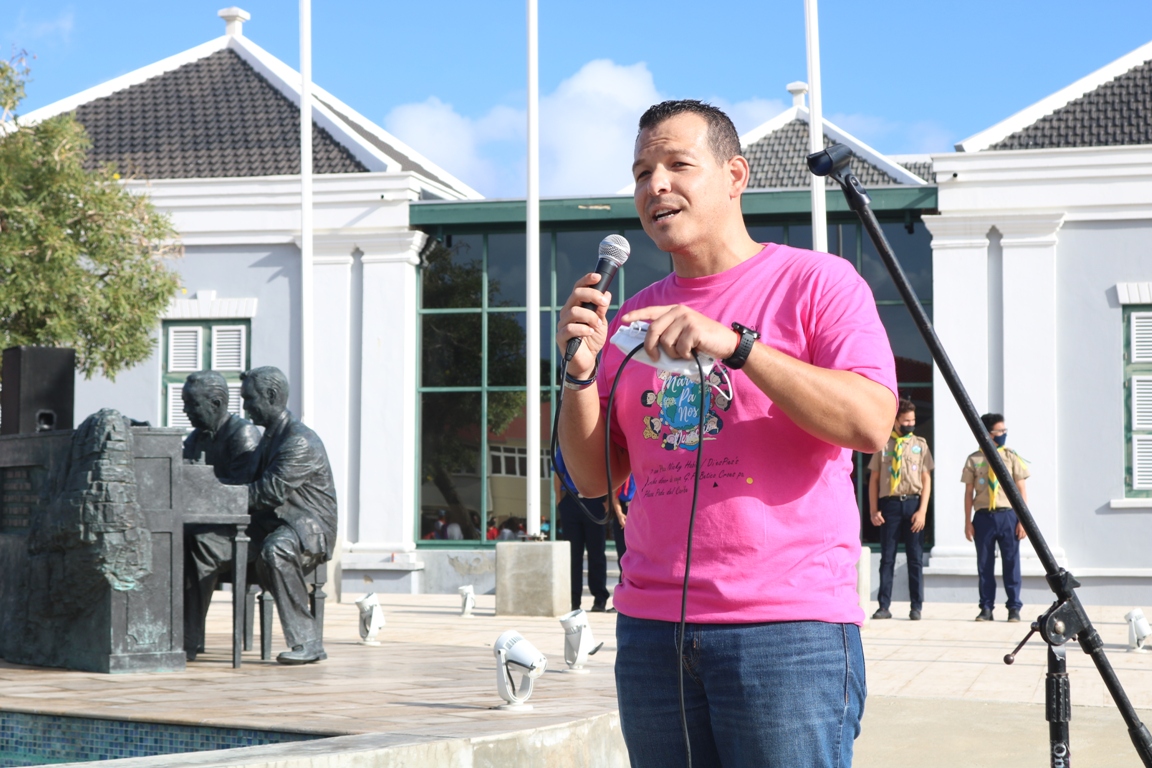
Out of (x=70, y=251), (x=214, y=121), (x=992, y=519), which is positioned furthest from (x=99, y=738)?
(x=214, y=121)

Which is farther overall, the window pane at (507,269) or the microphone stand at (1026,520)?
the window pane at (507,269)

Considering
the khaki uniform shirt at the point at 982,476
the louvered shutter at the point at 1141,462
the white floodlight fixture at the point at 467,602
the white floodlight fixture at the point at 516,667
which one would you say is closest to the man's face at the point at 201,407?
the white floodlight fixture at the point at 516,667

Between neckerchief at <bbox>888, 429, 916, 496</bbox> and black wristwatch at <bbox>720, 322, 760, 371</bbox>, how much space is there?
37.2 feet

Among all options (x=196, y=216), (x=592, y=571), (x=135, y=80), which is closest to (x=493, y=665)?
(x=592, y=571)

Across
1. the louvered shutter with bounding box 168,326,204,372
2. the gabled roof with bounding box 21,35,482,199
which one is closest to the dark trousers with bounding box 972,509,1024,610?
the gabled roof with bounding box 21,35,482,199

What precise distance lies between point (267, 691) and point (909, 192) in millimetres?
13176

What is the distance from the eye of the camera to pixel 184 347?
1956cm

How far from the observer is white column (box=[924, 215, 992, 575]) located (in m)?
17.5

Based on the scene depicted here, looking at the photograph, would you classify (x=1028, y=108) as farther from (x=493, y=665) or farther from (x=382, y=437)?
(x=493, y=665)

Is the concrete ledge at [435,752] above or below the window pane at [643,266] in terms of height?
below

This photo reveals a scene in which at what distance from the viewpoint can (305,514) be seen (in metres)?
8.51

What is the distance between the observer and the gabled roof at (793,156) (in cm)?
2155

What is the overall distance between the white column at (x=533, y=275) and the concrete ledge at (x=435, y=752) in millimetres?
9776

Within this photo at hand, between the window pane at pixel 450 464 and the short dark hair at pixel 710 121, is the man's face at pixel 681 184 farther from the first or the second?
the window pane at pixel 450 464
